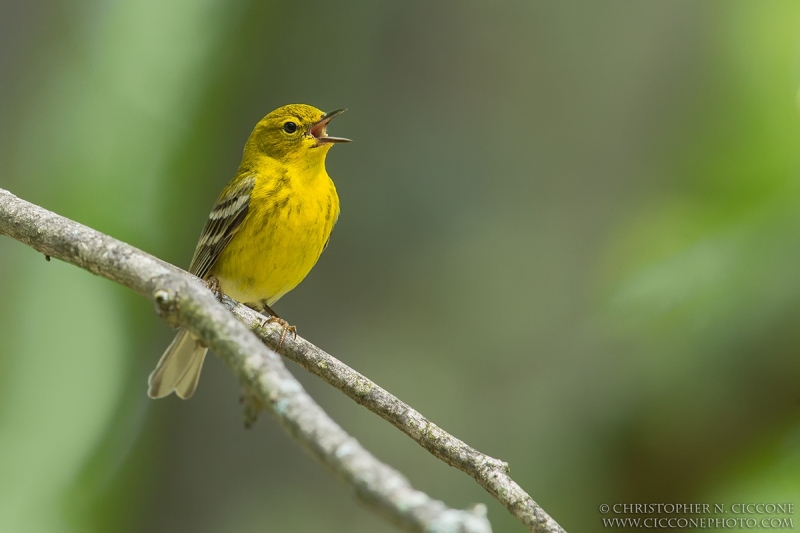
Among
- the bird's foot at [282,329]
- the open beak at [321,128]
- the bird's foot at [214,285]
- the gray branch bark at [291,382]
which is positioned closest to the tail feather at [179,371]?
the bird's foot at [214,285]

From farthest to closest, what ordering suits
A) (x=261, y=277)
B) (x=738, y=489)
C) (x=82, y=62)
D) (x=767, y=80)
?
(x=82, y=62) < (x=767, y=80) < (x=738, y=489) < (x=261, y=277)

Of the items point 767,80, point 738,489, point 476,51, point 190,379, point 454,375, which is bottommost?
point 190,379

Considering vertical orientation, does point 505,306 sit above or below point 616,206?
below

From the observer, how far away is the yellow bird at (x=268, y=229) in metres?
4.25

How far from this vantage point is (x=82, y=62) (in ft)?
19.0

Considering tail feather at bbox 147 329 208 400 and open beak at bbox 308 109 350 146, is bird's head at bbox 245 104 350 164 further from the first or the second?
tail feather at bbox 147 329 208 400

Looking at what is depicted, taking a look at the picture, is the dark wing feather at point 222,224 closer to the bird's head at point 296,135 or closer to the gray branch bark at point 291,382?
the bird's head at point 296,135

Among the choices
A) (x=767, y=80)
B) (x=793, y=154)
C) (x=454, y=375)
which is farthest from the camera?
(x=454, y=375)

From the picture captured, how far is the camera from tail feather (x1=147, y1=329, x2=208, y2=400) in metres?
4.28

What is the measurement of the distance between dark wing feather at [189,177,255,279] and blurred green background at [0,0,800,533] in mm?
1103

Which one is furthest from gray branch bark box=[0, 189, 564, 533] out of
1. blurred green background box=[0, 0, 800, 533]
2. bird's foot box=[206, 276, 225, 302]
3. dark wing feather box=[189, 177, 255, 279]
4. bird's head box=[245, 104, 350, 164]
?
blurred green background box=[0, 0, 800, 533]

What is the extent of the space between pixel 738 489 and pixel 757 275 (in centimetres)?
138

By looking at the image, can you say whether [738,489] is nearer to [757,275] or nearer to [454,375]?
[757,275]

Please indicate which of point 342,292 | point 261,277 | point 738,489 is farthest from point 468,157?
point 738,489
